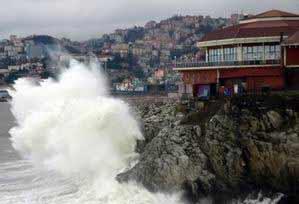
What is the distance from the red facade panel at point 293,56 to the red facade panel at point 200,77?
4.25 m

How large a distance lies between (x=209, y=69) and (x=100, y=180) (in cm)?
952

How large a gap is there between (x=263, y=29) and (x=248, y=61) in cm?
290

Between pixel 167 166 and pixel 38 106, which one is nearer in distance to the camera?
pixel 167 166

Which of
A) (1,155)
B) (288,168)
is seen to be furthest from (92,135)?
(1,155)

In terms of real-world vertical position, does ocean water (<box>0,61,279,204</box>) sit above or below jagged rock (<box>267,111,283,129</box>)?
below

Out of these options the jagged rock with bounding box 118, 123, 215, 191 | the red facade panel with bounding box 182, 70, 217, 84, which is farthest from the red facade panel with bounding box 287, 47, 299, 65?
the jagged rock with bounding box 118, 123, 215, 191

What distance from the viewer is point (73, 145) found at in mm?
35188

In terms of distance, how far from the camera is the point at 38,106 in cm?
4100

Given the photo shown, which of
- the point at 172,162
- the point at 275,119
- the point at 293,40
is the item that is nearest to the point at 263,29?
the point at 293,40

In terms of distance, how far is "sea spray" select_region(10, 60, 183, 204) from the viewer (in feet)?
96.9

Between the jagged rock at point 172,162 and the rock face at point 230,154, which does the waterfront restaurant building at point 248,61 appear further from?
the jagged rock at point 172,162

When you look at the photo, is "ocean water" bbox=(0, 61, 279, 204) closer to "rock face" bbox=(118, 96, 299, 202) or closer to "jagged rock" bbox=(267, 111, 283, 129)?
"rock face" bbox=(118, 96, 299, 202)

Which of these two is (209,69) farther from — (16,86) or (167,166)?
(16,86)

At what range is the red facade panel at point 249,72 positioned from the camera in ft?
114
